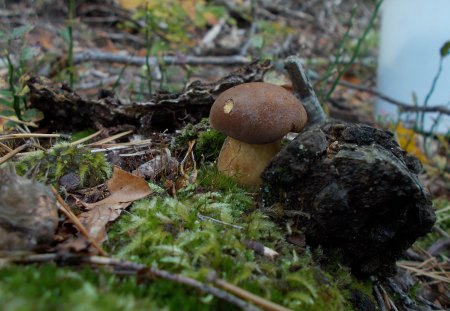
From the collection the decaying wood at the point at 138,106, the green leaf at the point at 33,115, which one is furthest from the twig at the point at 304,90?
the green leaf at the point at 33,115

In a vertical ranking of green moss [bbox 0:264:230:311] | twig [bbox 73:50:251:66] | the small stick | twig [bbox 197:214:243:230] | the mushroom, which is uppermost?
the mushroom

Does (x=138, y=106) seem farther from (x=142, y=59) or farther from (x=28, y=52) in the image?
(x=142, y=59)

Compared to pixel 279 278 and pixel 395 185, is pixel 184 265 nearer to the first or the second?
pixel 279 278

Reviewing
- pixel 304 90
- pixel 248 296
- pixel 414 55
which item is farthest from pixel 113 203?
pixel 414 55

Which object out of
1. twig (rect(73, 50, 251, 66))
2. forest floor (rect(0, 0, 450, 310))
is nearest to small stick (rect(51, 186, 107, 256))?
forest floor (rect(0, 0, 450, 310))

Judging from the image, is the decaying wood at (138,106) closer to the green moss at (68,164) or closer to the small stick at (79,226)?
the green moss at (68,164)

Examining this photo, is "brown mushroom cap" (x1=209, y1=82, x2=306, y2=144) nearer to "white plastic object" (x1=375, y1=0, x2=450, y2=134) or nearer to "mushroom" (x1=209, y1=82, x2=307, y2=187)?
"mushroom" (x1=209, y1=82, x2=307, y2=187)

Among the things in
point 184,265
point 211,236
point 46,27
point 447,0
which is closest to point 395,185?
point 211,236
